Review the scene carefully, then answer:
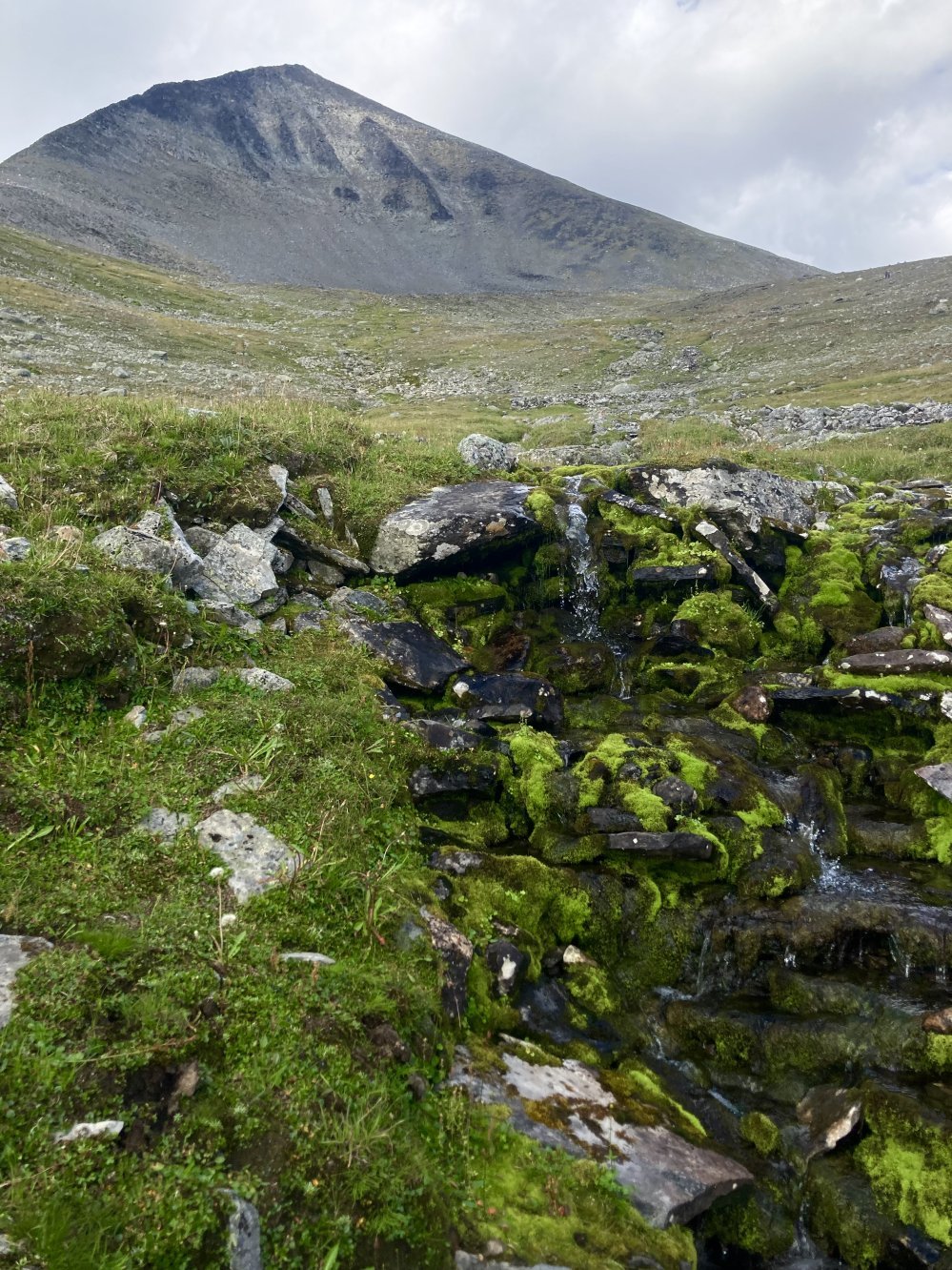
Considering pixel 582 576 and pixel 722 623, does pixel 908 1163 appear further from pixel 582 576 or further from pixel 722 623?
pixel 582 576

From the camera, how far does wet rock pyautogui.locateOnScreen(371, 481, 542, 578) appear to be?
12.3m

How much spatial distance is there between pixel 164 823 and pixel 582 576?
9.40m

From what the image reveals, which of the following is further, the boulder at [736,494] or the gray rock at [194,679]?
the boulder at [736,494]

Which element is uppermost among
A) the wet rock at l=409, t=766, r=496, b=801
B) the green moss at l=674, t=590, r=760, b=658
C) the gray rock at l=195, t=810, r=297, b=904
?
the green moss at l=674, t=590, r=760, b=658

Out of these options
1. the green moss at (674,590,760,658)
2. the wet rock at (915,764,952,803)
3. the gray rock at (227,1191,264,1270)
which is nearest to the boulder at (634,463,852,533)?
the green moss at (674,590,760,658)

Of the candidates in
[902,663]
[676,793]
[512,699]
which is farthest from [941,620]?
[512,699]

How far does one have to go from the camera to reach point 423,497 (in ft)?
45.0

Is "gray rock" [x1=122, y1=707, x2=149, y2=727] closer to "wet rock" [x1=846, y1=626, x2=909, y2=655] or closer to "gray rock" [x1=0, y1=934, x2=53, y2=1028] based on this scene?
"gray rock" [x1=0, y1=934, x2=53, y2=1028]

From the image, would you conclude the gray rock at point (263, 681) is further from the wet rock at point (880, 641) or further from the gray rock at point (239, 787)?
the wet rock at point (880, 641)

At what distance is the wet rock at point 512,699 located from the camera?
9539 millimetres

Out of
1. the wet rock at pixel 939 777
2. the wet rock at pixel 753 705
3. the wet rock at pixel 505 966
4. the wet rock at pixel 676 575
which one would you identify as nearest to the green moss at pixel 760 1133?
the wet rock at pixel 505 966

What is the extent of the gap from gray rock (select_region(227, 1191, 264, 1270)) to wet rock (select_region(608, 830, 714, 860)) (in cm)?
492

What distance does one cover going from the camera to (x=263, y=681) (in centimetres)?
822

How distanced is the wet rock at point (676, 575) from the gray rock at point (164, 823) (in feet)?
30.8
